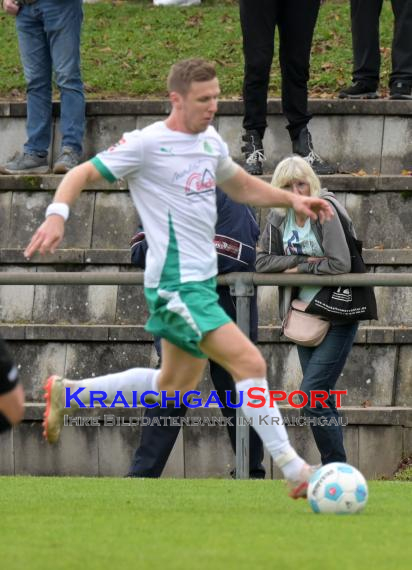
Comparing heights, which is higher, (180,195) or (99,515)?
(180,195)

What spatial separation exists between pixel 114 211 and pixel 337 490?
590 cm

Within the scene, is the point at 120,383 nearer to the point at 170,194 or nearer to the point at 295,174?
the point at 170,194

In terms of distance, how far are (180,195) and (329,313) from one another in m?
2.32

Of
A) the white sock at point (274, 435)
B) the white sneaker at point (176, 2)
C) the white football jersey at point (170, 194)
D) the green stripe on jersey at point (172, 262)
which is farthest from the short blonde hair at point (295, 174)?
the white sneaker at point (176, 2)

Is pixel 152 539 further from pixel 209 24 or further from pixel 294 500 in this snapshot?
pixel 209 24

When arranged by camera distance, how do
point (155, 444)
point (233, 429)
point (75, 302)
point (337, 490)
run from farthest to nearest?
1. point (75, 302)
2. point (233, 429)
3. point (155, 444)
4. point (337, 490)

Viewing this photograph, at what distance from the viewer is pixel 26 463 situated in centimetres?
1122

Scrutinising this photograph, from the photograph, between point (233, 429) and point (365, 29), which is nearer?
point (233, 429)

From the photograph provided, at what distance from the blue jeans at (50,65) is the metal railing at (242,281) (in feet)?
10.6

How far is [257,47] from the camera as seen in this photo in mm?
11875

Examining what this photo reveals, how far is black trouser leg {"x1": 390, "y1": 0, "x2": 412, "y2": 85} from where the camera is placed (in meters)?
12.6

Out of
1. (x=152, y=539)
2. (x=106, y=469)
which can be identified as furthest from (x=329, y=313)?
(x=152, y=539)

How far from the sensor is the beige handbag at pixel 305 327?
9.42 metres

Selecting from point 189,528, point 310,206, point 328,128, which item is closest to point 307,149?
point 328,128
